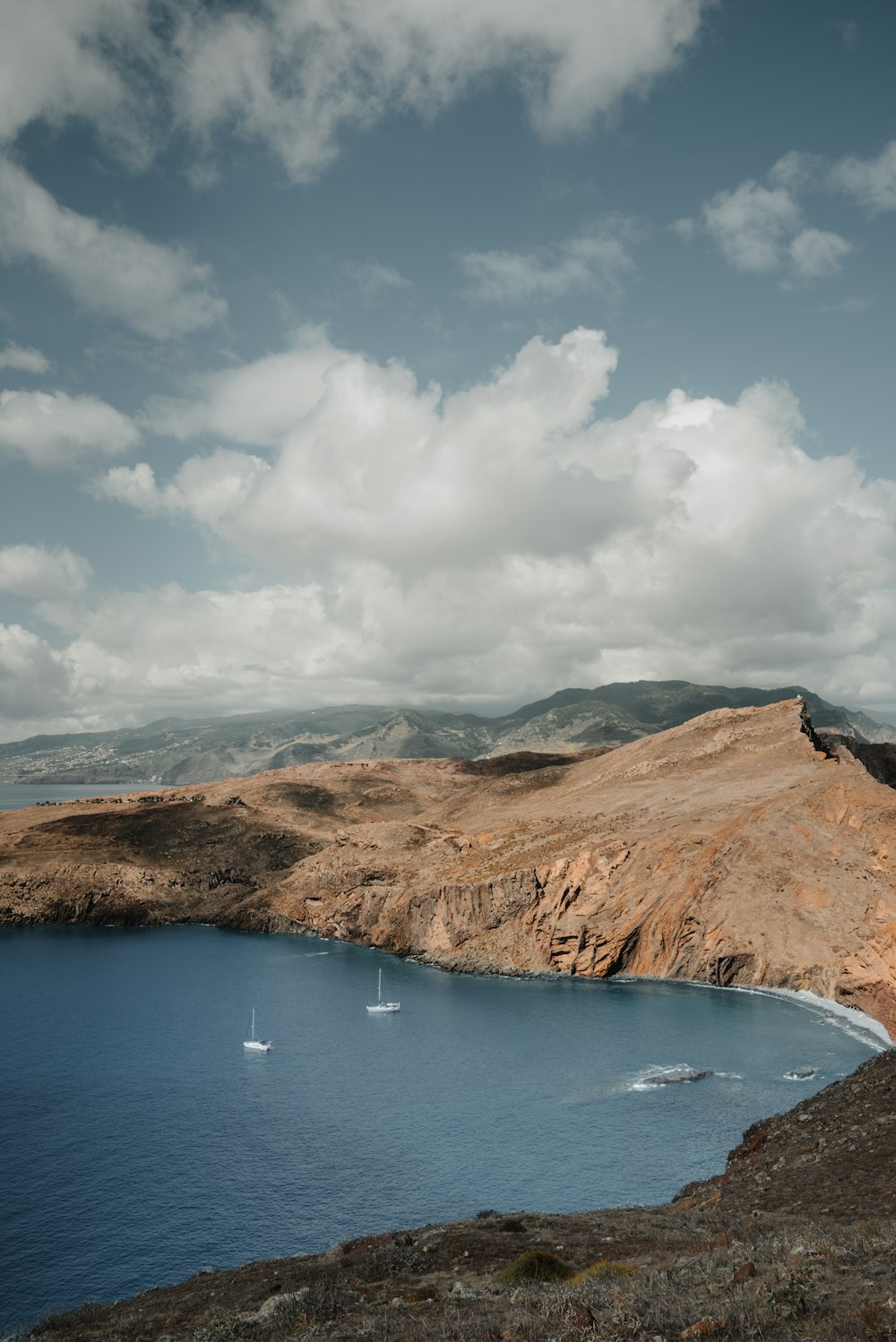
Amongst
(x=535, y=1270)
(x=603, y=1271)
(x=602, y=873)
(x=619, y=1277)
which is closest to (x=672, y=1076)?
(x=602, y=873)

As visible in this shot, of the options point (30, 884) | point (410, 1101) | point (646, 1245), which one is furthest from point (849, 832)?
point (30, 884)

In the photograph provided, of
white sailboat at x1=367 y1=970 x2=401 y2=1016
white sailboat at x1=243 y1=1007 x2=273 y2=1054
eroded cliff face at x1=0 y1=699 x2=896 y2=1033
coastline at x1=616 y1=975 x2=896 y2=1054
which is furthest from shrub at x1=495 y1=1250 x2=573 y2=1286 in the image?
eroded cliff face at x1=0 y1=699 x2=896 y2=1033

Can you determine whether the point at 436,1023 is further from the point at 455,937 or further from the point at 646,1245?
the point at 646,1245

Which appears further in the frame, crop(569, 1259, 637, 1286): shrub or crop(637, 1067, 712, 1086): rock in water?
crop(637, 1067, 712, 1086): rock in water

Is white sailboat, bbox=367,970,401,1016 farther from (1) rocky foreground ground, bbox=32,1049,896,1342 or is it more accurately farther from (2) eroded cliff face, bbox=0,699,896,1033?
(1) rocky foreground ground, bbox=32,1049,896,1342

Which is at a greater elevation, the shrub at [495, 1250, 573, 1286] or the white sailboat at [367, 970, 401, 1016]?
the shrub at [495, 1250, 573, 1286]

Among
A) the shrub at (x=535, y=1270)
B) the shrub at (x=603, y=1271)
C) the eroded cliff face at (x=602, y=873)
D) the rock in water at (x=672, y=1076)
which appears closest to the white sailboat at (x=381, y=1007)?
the eroded cliff face at (x=602, y=873)
